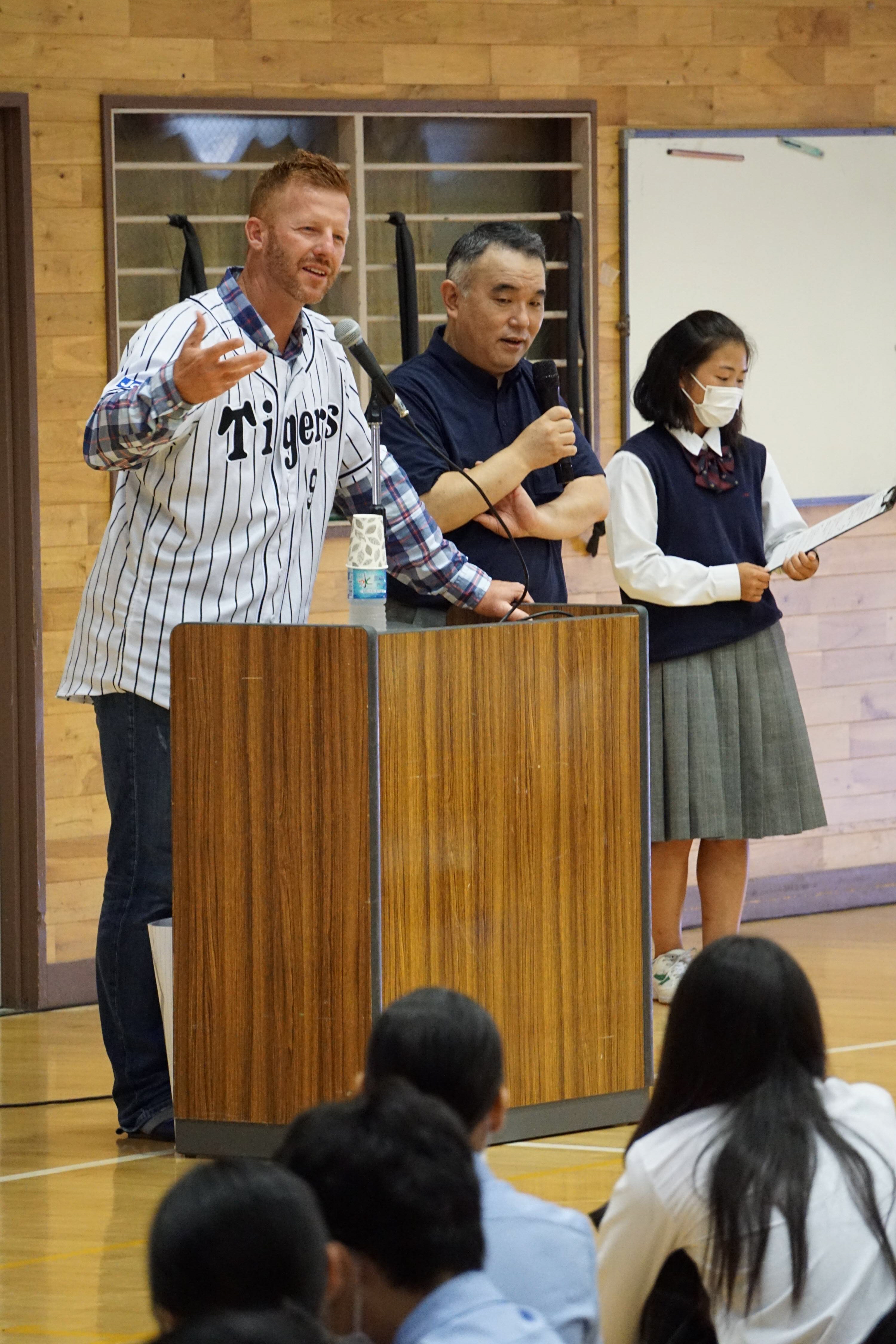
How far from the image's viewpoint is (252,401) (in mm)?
3158

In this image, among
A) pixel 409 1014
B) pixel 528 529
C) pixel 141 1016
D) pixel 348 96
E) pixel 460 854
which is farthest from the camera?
pixel 348 96

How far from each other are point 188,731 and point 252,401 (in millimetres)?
560

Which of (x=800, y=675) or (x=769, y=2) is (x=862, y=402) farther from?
(x=769, y=2)

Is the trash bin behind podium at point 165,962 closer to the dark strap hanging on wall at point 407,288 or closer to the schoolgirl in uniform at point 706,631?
the schoolgirl in uniform at point 706,631

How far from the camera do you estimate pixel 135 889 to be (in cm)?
330

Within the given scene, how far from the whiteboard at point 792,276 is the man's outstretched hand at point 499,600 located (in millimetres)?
1802

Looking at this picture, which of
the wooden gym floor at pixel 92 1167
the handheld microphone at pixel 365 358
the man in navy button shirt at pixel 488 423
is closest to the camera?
the wooden gym floor at pixel 92 1167

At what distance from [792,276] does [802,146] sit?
0.35 m

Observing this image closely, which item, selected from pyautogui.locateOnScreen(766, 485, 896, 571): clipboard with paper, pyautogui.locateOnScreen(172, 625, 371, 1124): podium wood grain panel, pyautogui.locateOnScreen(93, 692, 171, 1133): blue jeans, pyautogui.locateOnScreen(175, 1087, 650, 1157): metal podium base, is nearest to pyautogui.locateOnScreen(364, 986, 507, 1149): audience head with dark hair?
pyautogui.locateOnScreen(172, 625, 371, 1124): podium wood grain panel

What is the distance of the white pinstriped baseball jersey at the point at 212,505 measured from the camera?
312 centimetres

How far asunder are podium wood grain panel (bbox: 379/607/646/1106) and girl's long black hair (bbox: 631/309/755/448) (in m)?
1.08

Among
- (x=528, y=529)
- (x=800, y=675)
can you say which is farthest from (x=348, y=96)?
(x=800, y=675)

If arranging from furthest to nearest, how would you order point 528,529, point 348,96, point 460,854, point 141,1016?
point 348,96 < point 528,529 < point 141,1016 < point 460,854

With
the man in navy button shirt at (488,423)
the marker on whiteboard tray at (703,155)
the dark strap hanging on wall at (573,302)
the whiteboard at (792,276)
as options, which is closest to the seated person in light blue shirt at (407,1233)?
the man in navy button shirt at (488,423)
